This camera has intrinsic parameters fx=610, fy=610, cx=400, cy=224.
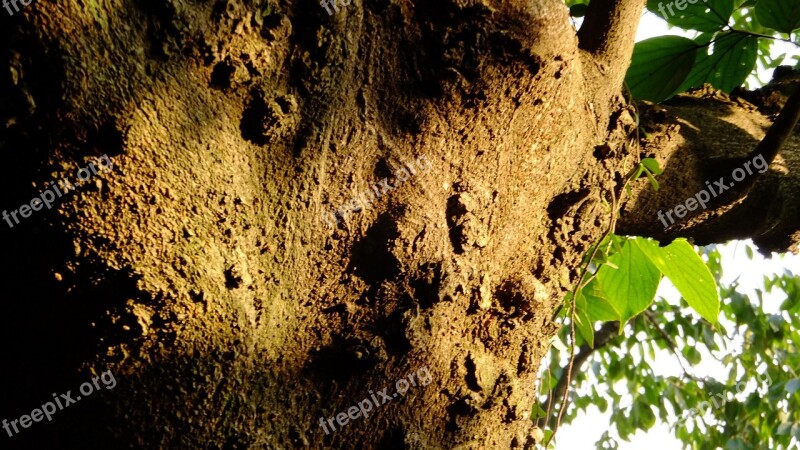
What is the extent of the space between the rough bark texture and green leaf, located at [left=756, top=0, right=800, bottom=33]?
0.58 meters

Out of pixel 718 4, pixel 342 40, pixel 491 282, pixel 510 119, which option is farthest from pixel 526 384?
pixel 718 4

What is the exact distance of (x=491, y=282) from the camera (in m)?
0.58

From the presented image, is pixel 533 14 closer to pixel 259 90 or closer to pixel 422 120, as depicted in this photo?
pixel 422 120

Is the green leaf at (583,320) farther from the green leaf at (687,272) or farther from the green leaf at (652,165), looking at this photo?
the green leaf at (652,165)

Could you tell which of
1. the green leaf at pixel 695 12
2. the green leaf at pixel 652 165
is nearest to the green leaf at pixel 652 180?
the green leaf at pixel 652 165

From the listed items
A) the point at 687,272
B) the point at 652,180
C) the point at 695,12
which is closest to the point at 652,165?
the point at 652,180

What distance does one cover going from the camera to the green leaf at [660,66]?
1.06 meters

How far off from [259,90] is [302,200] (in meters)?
0.09

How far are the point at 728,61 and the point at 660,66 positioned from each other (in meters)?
0.18

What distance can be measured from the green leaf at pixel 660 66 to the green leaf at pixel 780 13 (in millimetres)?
112

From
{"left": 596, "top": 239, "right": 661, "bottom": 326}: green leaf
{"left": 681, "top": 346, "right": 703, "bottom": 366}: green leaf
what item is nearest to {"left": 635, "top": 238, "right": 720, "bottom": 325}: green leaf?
{"left": 596, "top": 239, "right": 661, "bottom": 326}: green leaf

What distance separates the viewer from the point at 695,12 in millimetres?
1085

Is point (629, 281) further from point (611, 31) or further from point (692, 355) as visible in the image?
point (692, 355)

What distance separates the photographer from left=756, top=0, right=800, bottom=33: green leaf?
1010mm
